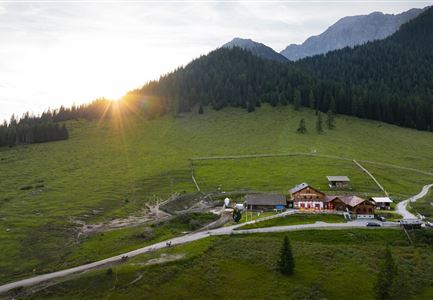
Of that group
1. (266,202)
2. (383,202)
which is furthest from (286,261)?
(383,202)

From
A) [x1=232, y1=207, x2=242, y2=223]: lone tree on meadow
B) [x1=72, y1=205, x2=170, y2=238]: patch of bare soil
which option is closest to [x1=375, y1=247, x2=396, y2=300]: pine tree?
[x1=232, y1=207, x2=242, y2=223]: lone tree on meadow

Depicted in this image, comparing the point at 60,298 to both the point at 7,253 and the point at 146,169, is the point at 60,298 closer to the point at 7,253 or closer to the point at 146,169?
the point at 7,253

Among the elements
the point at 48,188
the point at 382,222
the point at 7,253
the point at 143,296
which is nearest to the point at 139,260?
the point at 143,296

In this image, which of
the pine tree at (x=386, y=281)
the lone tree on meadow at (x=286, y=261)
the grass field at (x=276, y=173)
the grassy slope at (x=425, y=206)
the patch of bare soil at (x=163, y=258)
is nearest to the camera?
the pine tree at (x=386, y=281)

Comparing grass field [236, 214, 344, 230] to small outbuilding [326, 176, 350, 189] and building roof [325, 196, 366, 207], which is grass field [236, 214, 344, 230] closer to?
building roof [325, 196, 366, 207]

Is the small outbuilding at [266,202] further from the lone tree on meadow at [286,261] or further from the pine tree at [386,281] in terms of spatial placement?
the pine tree at [386,281]

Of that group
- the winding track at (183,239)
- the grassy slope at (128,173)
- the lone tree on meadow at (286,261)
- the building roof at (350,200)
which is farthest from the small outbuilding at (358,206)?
the lone tree on meadow at (286,261)
